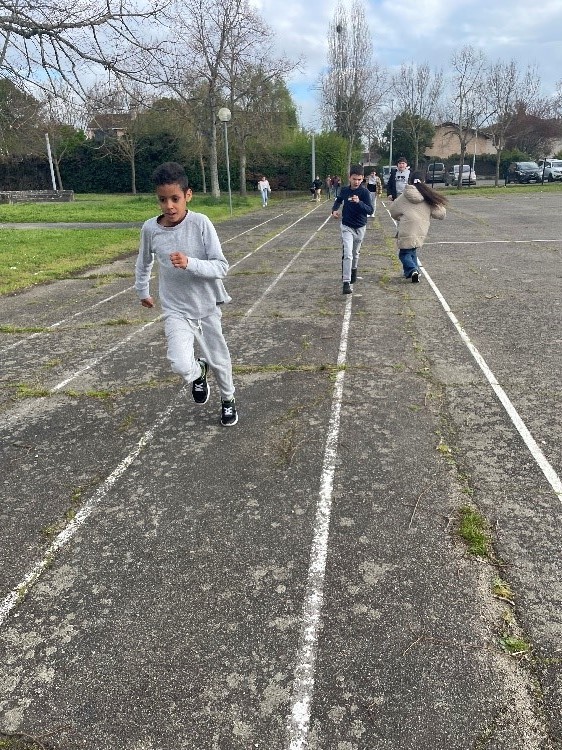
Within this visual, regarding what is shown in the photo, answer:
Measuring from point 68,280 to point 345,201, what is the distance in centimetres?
574

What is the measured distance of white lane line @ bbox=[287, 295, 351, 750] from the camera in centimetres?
204

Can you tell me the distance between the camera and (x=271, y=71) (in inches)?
1211

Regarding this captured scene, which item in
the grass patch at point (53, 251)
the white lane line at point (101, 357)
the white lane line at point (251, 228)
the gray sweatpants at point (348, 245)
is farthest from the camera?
the white lane line at point (251, 228)

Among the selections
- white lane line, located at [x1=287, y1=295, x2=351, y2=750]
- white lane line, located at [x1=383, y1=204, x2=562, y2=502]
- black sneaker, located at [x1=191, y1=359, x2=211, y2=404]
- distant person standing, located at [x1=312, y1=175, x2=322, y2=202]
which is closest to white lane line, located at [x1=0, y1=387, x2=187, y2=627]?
black sneaker, located at [x1=191, y1=359, x2=211, y2=404]

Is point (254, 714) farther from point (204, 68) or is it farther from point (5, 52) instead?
point (204, 68)

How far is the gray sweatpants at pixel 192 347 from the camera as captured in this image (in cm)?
404

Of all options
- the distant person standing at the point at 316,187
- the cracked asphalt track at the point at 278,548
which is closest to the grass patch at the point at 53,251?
the cracked asphalt track at the point at 278,548

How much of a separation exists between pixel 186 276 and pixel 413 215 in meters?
6.26

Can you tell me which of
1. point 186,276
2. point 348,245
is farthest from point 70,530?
point 348,245

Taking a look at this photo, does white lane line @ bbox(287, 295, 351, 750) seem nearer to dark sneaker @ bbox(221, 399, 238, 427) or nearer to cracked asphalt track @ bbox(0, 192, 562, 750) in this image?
cracked asphalt track @ bbox(0, 192, 562, 750)

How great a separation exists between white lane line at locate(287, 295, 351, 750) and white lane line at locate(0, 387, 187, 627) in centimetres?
135

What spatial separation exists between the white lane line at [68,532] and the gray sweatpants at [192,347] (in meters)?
0.63

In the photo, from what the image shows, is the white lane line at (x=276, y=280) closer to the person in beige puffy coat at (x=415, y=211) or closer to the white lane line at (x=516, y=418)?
the person in beige puffy coat at (x=415, y=211)

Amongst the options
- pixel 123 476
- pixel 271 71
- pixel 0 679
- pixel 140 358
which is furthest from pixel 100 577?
pixel 271 71
